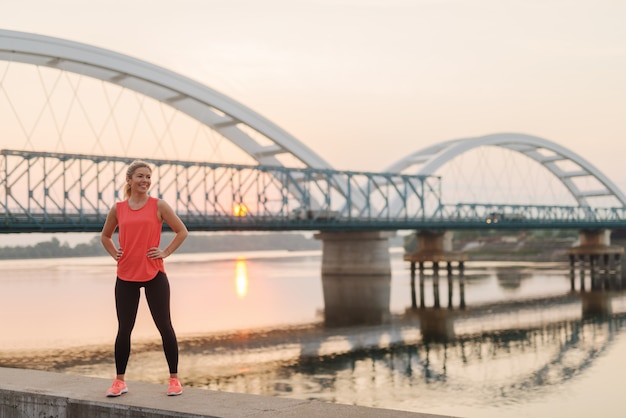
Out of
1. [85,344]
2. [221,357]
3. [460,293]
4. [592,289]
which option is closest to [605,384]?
[221,357]

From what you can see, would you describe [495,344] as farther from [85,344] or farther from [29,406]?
[29,406]

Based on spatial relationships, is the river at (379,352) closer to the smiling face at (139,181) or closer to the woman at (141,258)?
the woman at (141,258)

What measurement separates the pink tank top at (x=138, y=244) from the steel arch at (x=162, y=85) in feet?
140

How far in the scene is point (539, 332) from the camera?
34.7 metres

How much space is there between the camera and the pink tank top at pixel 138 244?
8.20 metres

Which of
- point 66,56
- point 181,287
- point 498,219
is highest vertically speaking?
point 66,56

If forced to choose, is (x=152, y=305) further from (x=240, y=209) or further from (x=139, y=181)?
(x=240, y=209)

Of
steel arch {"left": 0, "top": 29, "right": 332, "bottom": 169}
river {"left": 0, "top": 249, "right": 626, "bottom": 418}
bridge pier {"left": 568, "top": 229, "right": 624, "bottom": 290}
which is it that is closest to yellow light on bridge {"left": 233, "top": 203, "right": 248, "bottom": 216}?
steel arch {"left": 0, "top": 29, "right": 332, "bottom": 169}

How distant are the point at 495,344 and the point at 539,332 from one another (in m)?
4.74

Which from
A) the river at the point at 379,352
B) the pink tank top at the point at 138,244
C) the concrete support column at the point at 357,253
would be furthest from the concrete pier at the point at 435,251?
the pink tank top at the point at 138,244

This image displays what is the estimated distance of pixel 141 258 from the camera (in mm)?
8195

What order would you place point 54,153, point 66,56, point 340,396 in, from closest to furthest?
point 340,396 → point 66,56 → point 54,153

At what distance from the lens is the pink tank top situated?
820 centimetres

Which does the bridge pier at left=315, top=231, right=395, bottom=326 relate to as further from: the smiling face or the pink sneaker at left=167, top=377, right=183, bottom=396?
the smiling face
